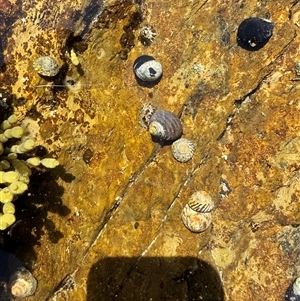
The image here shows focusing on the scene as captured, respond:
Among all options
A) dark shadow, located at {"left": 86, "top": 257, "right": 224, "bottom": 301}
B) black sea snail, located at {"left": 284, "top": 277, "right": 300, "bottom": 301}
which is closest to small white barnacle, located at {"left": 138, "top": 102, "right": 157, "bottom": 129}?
dark shadow, located at {"left": 86, "top": 257, "right": 224, "bottom": 301}

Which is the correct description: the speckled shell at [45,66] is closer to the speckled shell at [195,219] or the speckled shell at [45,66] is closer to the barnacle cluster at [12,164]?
the barnacle cluster at [12,164]

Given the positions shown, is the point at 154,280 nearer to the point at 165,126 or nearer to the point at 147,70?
the point at 165,126

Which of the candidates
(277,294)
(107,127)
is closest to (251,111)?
(107,127)

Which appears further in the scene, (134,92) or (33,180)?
(134,92)

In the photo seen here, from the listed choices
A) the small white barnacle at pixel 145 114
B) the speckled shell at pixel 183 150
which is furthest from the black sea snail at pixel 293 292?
the small white barnacle at pixel 145 114

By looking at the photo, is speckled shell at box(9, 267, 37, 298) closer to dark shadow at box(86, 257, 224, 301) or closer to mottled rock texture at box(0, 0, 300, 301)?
mottled rock texture at box(0, 0, 300, 301)

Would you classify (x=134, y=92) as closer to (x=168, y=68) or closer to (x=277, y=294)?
(x=168, y=68)

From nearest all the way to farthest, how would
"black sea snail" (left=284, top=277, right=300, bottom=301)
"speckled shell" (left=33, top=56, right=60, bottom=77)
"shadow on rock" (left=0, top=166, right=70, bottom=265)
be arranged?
"speckled shell" (left=33, top=56, right=60, bottom=77), "shadow on rock" (left=0, top=166, right=70, bottom=265), "black sea snail" (left=284, top=277, right=300, bottom=301)
